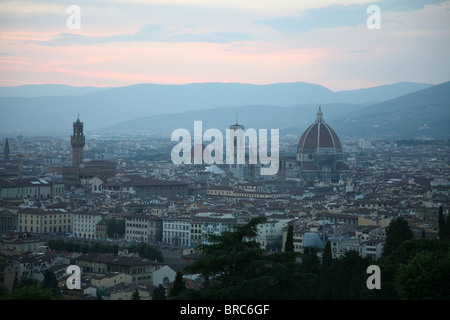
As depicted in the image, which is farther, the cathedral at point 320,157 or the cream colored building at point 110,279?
the cathedral at point 320,157

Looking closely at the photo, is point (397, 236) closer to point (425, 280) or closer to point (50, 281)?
point (425, 280)

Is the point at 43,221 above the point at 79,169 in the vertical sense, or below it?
below

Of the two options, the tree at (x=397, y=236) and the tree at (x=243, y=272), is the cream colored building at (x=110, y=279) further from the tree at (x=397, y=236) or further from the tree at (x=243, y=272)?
the tree at (x=243, y=272)

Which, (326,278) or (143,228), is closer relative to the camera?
(326,278)

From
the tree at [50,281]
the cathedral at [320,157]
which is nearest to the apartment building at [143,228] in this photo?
the tree at [50,281]

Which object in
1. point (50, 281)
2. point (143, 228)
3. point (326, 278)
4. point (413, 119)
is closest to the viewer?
point (326, 278)

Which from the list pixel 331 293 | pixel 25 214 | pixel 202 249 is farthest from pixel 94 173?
pixel 202 249

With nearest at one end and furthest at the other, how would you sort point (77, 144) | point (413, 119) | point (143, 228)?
1. point (143, 228)
2. point (77, 144)
3. point (413, 119)

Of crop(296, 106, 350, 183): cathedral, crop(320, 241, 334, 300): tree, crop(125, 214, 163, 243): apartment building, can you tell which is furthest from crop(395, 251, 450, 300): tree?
crop(296, 106, 350, 183): cathedral

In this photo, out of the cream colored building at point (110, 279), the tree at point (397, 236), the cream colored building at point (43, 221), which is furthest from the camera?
the cream colored building at point (43, 221)

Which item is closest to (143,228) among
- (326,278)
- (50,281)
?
(50,281)
